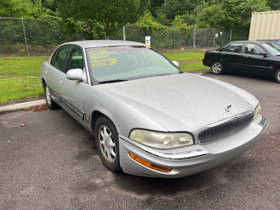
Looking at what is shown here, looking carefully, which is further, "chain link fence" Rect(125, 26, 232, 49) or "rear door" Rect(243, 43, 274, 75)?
"chain link fence" Rect(125, 26, 232, 49)

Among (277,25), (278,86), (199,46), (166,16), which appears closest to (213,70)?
(278,86)

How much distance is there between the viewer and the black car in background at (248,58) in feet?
26.2

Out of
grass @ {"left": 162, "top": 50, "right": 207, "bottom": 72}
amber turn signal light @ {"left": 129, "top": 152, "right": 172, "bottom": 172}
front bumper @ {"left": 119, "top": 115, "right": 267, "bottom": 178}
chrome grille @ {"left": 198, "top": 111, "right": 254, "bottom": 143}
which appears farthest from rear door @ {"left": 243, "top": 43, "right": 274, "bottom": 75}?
amber turn signal light @ {"left": 129, "top": 152, "right": 172, "bottom": 172}

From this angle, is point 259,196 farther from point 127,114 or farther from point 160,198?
point 127,114

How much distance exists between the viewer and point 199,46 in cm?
2281

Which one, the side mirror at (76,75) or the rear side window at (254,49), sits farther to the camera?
the rear side window at (254,49)

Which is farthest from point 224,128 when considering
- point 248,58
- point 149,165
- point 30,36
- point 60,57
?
point 30,36

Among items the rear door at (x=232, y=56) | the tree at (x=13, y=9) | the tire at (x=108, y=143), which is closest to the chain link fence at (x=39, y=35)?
the tree at (x=13, y=9)

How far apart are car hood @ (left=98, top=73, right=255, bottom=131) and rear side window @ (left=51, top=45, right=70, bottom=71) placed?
5.29 ft

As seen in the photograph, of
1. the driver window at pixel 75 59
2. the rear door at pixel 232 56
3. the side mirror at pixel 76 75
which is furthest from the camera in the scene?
the rear door at pixel 232 56

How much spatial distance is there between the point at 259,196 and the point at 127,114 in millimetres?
1620

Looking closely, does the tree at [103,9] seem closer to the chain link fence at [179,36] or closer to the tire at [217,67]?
the tire at [217,67]

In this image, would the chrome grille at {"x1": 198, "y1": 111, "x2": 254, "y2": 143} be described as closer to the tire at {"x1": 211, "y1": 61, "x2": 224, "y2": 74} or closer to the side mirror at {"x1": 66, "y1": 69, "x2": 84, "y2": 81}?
the side mirror at {"x1": 66, "y1": 69, "x2": 84, "y2": 81}

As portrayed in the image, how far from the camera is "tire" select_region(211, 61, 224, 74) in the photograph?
31.2 feet
